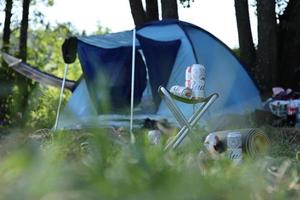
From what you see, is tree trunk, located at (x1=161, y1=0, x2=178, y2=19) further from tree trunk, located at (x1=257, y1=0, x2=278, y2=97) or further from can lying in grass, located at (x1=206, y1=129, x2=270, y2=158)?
can lying in grass, located at (x1=206, y1=129, x2=270, y2=158)

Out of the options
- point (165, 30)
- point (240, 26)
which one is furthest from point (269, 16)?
point (165, 30)

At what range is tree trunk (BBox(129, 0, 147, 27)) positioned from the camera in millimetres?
11234

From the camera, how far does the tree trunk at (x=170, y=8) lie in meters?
10.7

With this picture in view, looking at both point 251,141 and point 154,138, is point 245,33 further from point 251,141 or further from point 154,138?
point 154,138

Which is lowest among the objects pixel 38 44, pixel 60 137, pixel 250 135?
pixel 38 44

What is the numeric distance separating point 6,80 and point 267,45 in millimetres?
4570

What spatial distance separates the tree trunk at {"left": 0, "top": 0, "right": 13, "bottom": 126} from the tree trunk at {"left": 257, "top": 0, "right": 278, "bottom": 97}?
4109mm

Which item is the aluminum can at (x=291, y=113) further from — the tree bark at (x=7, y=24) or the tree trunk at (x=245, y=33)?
the tree bark at (x=7, y=24)

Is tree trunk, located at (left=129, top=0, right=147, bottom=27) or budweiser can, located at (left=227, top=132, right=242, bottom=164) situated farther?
tree trunk, located at (left=129, top=0, right=147, bottom=27)

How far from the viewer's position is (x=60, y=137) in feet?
6.59

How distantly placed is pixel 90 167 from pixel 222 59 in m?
7.98

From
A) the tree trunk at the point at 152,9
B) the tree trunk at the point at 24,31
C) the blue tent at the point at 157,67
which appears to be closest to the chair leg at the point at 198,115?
the blue tent at the point at 157,67

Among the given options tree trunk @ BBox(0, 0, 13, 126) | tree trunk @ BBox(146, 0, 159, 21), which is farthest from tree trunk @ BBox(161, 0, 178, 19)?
tree trunk @ BBox(0, 0, 13, 126)

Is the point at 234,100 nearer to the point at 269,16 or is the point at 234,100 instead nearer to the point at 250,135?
the point at 269,16
